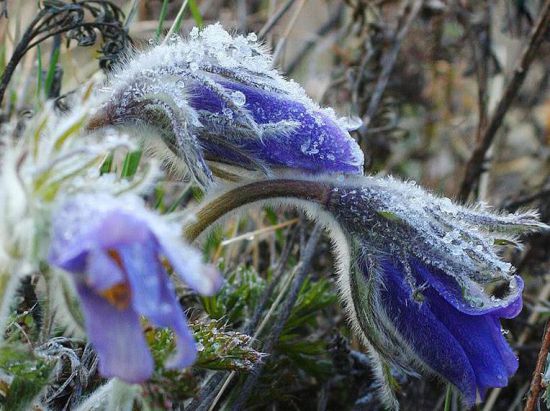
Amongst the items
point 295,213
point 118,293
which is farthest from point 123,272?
point 295,213

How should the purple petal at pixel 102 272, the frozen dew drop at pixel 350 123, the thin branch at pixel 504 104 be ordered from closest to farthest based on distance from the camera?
the purple petal at pixel 102 272
the frozen dew drop at pixel 350 123
the thin branch at pixel 504 104

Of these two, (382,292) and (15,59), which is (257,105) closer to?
(382,292)

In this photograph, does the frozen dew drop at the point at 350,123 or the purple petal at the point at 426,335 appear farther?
the frozen dew drop at the point at 350,123

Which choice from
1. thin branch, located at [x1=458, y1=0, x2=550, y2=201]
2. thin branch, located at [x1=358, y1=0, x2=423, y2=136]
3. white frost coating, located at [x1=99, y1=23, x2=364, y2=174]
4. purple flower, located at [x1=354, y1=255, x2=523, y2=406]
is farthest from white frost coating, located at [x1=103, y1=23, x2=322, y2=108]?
thin branch, located at [x1=458, y1=0, x2=550, y2=201]

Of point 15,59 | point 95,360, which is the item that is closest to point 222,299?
point 95,360

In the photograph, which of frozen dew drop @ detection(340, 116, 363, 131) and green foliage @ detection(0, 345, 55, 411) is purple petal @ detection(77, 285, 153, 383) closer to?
green foliage @ detection(0, 345, 55, 411)

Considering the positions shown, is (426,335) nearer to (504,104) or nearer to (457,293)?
(457,293)

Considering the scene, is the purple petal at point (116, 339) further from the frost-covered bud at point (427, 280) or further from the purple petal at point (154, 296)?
the frost-covered bud at point (427, 280)

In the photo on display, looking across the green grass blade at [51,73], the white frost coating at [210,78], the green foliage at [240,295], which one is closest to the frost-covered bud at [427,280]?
the white frost coating at [210,78]

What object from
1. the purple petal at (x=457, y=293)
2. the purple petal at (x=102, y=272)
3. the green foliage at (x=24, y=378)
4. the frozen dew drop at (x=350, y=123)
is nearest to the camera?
the purple petal at (x=102, y=272)
